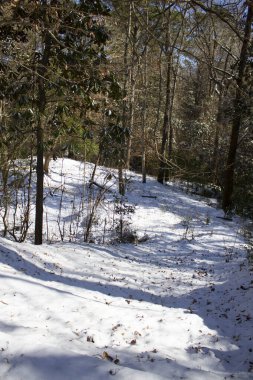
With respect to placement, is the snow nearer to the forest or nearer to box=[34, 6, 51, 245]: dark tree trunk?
the forest

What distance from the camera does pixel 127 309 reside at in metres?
5.86

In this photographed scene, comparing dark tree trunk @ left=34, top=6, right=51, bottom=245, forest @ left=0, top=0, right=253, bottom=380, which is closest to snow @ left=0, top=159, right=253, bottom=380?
forest @ left=0, top=0, right=253, bottom=380

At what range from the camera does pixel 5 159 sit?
874 cm

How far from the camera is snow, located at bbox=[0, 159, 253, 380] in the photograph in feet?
12.0

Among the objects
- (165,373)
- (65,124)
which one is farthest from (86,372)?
(65,124)

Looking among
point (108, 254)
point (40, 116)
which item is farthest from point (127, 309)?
point (40, 116)

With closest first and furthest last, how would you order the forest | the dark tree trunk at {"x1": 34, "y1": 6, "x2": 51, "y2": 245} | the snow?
the snow → the forest → the dark tree trunk at {"x1": 34, "y1": 6, "x2": 51, "y2": 245}

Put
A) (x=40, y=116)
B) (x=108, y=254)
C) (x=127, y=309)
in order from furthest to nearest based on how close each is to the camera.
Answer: (x=108, y=254), (x=40, y=116), (x=127, y=309)

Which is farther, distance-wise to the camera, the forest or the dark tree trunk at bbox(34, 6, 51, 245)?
the dark tree trunk at bbox(34, 6, 51, 245)

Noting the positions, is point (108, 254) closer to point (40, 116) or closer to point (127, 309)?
point (127, 309)

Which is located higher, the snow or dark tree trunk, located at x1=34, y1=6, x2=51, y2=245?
dark tree trunk, located at x1=34, y1=6, x2=51, y2=245

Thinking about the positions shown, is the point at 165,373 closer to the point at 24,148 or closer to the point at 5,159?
the point at 5,159

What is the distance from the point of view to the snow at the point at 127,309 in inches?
144

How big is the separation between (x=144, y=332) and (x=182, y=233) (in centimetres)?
671
